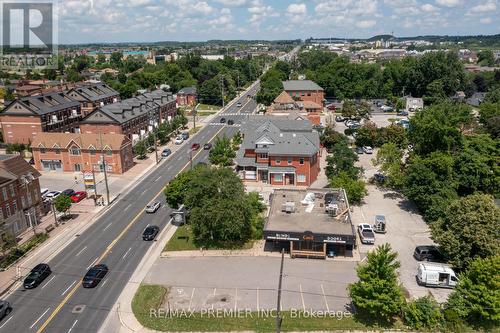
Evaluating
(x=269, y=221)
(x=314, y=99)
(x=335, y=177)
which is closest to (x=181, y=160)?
(x=335, y=177)

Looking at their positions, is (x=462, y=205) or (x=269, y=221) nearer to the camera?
(x=462, y=205)

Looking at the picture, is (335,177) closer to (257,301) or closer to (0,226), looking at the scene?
(257,301)

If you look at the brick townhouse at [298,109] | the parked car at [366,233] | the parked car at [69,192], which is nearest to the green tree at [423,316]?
the parked car at [366,233]

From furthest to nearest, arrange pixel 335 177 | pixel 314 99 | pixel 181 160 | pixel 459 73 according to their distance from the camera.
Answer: pixel 459 73 → pixel 314 99 → pixel 181 160 → pixel 335 177

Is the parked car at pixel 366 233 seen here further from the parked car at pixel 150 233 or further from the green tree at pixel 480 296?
the parked car at pixel 150 233

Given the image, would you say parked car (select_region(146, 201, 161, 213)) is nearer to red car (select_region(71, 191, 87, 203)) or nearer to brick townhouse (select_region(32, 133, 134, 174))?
red car (select_region(71, 191, 87, 203))
